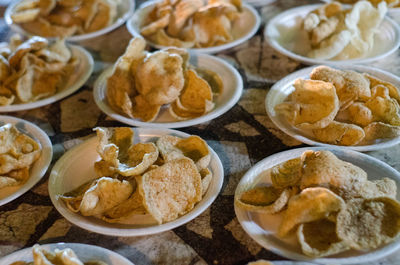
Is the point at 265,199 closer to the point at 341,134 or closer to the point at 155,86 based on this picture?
the point at 341,134

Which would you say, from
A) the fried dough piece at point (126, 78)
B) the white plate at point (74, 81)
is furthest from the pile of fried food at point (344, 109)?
the white plate at point (74, 81)

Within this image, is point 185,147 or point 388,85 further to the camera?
point 388,85

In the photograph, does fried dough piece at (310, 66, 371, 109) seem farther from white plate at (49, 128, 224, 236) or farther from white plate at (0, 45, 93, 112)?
white plate at (0, 45, 93, 112)

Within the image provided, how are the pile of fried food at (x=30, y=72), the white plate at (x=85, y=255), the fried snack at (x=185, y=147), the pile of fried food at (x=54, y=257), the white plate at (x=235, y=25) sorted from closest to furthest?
the pile of fried food at (x=54, y=257) < the white plate at (x=85, y=255) < the fried snack at (x=185, y=147) < the pile of fried food at (x=30, y=72) < the white plate at (x=235, y=25)

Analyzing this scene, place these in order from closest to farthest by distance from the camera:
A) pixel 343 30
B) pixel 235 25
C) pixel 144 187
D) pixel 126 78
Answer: pixel 144 187
pixel 126 78
pixel 343 30
pixel 235 25

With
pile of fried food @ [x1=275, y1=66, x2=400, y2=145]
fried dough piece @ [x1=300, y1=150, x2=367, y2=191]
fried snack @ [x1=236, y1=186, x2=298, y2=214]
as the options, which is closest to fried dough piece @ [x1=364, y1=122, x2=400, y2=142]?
pile of fried food @ [x1=275, y1=66, x2=400, y2=145]

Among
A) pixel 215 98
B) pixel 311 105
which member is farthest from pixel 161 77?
pixel 311 105

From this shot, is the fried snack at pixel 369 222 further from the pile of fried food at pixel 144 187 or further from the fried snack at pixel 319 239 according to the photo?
the pile of fried food at pixel 144 187
